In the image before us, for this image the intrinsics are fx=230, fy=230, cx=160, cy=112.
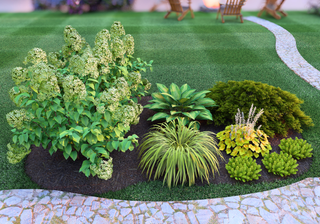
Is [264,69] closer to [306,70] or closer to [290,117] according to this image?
[306,70]

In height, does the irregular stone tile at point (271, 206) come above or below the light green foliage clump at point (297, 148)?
below

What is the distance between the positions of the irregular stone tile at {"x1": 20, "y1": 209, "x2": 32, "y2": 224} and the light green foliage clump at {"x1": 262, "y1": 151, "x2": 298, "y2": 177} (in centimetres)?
337

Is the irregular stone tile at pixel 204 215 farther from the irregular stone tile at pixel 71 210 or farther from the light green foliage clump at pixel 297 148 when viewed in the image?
the light green foliage clump at pixel 297 148

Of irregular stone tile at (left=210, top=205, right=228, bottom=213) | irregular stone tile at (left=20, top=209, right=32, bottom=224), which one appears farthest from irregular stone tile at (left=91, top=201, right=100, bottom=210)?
irregular stone tile at (left=210, top=205, right=228, bottom=213)

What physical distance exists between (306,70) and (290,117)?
3555 mm

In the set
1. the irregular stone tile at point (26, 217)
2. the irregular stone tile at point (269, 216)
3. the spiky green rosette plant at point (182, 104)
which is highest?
the spiky green rosette plant at point (182, 104)

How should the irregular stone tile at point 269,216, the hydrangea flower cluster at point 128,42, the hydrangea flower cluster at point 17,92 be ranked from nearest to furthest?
the hydrangea flower cluster at point 17,92 → the irregular stone tile at point 269,216 → the hydrangea flower cluster at point 128,42

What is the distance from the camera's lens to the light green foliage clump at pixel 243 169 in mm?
3334

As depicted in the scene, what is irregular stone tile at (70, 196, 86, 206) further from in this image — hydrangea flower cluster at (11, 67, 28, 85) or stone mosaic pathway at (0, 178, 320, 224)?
hydrangea flower cluster at (11, 67, 28, 85)

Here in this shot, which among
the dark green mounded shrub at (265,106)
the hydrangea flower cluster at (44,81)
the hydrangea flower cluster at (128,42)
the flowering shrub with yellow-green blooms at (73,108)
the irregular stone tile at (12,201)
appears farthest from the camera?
the dark green mounded shrub at (265,106)

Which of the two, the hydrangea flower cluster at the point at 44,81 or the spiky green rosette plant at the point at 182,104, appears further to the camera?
the spiky green rosette plant at the point at 182,104

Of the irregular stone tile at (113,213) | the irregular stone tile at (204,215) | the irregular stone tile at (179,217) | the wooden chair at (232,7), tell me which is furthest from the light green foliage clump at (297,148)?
the wooden chair at (232,7)

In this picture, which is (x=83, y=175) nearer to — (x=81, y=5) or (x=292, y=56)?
(x=292, y=56)

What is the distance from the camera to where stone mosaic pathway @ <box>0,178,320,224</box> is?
9.48 feet
